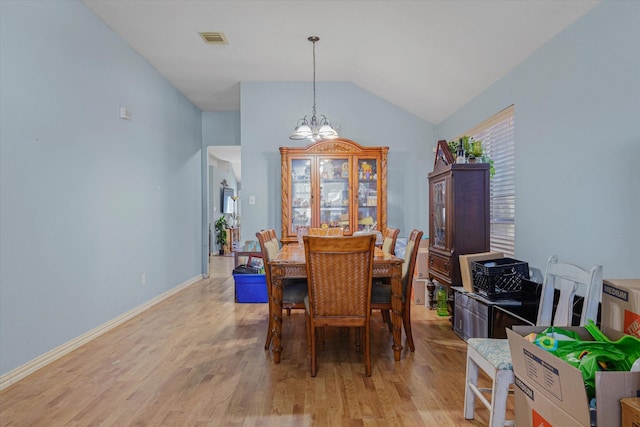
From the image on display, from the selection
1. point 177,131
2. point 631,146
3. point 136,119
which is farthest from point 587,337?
point 177,131

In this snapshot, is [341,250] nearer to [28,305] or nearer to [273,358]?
[273,358]

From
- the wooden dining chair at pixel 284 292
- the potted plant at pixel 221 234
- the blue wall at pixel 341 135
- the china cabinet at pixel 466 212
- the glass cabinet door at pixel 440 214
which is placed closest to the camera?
the wooden dining chair at pixel 284 292

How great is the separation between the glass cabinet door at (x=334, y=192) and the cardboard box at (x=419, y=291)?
1.10 metres

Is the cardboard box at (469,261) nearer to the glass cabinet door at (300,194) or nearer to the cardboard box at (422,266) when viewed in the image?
the cardboard box at (422,266)

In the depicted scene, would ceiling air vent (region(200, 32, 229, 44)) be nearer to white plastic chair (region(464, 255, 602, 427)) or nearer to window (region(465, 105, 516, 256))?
window (region(465, 105, 516, 256))

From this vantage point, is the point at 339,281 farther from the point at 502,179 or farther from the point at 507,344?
the point at 502,179

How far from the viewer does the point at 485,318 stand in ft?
9.27

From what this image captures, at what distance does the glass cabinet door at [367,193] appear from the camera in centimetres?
511

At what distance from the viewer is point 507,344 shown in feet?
6.38

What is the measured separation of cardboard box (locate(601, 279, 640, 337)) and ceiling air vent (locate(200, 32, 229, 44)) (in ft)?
12.7

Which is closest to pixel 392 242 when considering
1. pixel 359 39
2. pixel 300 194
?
pixel 300 194

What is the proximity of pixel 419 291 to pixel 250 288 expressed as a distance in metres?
2.02

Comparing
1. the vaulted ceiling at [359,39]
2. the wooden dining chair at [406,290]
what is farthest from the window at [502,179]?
the wooden dining chair at [406,290]

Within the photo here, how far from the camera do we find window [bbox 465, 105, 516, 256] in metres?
3.50
